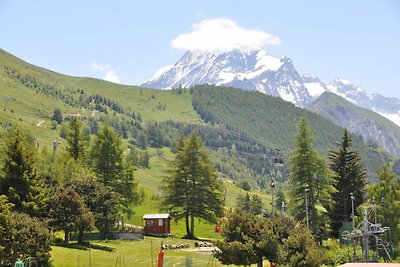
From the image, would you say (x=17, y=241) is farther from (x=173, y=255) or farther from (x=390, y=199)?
(x=390, y=199)

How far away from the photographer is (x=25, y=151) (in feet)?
158

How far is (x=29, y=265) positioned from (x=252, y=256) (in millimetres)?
15203

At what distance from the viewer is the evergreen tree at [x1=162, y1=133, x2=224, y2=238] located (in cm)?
7350

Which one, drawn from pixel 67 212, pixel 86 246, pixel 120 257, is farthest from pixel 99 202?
pixel 120 257

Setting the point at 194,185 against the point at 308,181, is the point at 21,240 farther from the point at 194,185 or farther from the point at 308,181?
the point at 194,185

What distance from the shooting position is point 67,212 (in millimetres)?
51125

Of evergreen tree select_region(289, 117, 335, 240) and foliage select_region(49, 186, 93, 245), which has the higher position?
evergreen tree select_region(289, 117, 335, 240)

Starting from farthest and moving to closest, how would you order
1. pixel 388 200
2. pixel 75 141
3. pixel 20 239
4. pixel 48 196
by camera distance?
pixel 75 141 → pixel 388 200 → pixel 48 196 → pixel 20 239

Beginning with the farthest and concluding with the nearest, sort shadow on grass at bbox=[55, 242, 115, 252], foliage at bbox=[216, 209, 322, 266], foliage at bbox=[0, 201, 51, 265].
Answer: shadow on grass at bbox=[55, 242, 115, 252], foliage at bbox=[216, 209, 322, 266], foliage at bbox=[0, 201, 51, 265]

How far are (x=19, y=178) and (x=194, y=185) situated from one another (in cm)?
3051

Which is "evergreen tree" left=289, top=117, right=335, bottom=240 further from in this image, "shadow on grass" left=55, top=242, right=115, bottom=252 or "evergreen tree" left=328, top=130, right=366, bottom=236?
"shadow on grass" left=55, top=242, right=115, bottom=252

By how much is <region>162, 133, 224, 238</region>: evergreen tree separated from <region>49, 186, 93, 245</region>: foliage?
23227mm

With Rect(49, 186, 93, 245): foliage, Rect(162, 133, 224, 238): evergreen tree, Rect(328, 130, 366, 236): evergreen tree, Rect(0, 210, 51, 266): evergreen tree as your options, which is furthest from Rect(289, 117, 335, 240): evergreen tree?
Rect(0, 210, 51, 266): evergreen tree

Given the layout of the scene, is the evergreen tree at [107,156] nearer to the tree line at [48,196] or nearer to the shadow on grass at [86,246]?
the tree line at [48,196]
